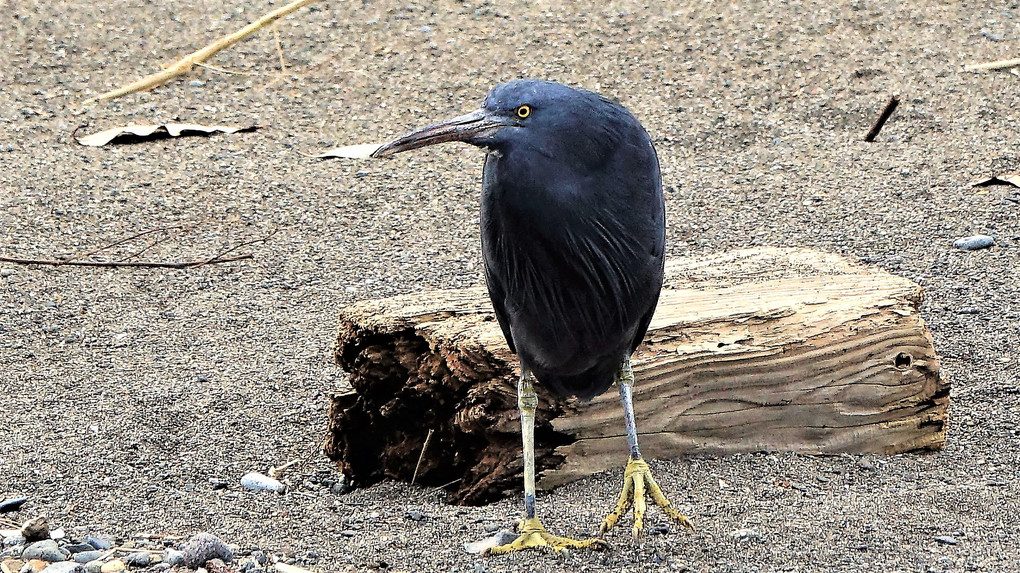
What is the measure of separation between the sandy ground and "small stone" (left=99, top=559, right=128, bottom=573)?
385 mm

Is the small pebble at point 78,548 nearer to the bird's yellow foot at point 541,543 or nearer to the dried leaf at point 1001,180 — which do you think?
the bird's yellow foot at point 541,543

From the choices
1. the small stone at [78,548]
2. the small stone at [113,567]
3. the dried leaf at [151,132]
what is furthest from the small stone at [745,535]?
the dried leaf at [151,132]

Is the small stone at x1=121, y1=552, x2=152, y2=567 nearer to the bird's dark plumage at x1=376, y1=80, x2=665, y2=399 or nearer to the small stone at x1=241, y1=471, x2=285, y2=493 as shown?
the small stone at x1=241, y1=471, x2=285, y2=493

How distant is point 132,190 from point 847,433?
167 inches

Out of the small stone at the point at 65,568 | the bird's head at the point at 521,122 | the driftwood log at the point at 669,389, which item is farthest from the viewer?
the driftwood log at the point at 669,389

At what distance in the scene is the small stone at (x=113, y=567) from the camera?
2.84 meters

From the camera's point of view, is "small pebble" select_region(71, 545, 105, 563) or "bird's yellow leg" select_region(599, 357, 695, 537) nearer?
"small pebble" select_region(71, 545, 105, 563)

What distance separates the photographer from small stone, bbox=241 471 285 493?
3592 mm

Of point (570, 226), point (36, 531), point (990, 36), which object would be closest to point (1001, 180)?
point (990, 36)

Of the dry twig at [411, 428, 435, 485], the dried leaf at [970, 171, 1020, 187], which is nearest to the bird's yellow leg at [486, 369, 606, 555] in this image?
the dry twig at [411, 428, 435, 485]

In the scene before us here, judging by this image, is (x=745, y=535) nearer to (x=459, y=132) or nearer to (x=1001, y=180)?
(x=459, y=132)

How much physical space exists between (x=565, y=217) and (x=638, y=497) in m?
0.83

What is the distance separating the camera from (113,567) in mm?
2859

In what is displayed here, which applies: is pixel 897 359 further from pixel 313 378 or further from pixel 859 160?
pixel 859 160
